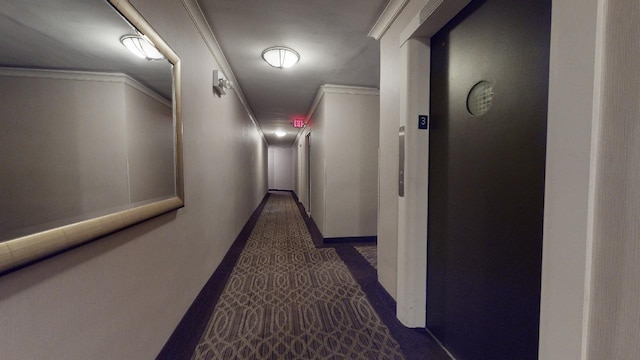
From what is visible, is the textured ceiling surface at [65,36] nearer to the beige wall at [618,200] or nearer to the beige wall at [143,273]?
the beige wall at [143,273]

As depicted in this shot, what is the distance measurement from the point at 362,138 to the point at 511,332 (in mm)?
2950

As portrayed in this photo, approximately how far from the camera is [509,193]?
3.30 feet

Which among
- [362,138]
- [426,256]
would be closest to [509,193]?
[426,256]

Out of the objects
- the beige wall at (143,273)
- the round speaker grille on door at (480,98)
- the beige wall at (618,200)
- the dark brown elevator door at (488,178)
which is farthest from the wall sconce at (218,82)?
the beige wall at (618,200)

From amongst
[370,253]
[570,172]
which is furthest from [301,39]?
[370,253]

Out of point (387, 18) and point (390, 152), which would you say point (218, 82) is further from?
point (390, 152)

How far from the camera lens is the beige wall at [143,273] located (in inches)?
26.3

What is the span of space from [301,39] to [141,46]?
61.3 inches

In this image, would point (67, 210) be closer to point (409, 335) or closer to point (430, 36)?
point (409, 335)

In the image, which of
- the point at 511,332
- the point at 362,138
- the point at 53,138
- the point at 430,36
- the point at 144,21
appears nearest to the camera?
the point at 53,138

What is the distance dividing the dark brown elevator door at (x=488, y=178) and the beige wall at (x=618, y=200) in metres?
0.29

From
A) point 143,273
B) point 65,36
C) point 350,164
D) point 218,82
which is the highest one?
point 218,82

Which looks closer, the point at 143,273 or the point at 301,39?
the point at 143,273

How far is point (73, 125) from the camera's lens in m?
0.80
